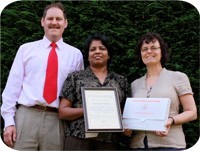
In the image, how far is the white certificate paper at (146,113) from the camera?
9.61 feet

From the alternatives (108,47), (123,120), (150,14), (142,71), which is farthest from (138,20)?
(123,120)

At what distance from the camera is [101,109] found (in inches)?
120

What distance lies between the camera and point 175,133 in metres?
3.02

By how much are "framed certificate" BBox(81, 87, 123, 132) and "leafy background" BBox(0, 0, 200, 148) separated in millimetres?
1011

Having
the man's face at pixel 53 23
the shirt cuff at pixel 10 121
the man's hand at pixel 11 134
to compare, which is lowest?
the man's hand at pixel 11 134

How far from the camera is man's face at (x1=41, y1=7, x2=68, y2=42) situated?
11.1ft

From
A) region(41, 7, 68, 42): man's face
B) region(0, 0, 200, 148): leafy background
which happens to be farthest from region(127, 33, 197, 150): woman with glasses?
region(0, 0, 200, 148): leafy background

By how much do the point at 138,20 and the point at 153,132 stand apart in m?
1.66

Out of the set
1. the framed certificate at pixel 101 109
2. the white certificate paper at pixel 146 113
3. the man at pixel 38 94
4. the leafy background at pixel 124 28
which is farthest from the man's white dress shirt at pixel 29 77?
the leafy background at pixel 124 28

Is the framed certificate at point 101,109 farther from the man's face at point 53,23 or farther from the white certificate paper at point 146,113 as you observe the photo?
the man's face at point 53,23

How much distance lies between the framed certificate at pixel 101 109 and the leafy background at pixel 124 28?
1.01 m

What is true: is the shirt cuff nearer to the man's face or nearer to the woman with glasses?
the man's face

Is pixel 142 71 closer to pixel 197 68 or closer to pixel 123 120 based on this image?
pixel 197 68

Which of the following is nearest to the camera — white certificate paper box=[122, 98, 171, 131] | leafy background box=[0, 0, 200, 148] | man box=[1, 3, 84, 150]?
white certificate paper box=[122, 98, 171, 131]
